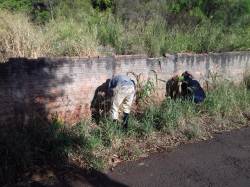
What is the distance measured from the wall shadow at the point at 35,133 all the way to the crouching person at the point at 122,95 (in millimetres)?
800

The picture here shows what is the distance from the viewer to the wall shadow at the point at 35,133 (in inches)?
222

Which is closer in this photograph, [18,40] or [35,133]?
[35,133]

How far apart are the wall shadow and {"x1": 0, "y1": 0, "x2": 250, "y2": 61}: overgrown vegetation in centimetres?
75

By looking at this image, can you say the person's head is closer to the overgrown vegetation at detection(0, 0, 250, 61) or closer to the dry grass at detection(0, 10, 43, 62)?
the overgrown vegetation at detection(0, 0, 250, 61)

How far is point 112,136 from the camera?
21.6ft

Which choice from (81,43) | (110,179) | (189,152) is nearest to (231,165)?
(189,152)

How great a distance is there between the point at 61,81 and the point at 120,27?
2673 millimetres

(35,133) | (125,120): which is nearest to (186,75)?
(125,120)

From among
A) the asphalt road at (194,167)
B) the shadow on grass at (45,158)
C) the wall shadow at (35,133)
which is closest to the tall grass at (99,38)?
the wall shadow at (35,133)

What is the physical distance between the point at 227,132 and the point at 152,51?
226 cm

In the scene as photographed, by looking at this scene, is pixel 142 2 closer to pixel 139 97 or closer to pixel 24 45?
pixel 139 97

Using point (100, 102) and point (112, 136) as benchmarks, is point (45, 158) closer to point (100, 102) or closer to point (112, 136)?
point (112, 136)

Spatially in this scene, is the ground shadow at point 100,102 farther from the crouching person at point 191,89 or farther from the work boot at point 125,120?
the crouching person at point 191,89

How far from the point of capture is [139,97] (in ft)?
26.5
